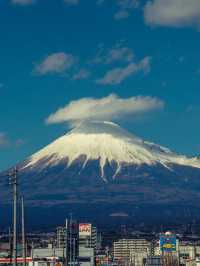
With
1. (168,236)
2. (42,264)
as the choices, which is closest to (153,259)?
(168,236)

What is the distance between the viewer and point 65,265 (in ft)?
489

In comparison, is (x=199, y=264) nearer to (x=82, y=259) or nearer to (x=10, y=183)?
(x=82, y=259)

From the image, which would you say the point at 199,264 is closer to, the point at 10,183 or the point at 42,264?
the point at 42,264

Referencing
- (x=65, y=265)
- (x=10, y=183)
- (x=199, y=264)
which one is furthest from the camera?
(x=199, y=264)

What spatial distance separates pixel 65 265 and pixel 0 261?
31641 millimetres

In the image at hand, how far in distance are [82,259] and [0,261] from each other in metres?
22.3

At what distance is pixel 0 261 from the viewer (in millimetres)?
178250

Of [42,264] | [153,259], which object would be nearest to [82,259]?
[153,259]

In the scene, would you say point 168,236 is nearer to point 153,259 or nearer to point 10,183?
point 153,259

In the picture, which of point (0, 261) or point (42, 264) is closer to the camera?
point (42, 264)

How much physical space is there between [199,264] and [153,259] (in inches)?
451

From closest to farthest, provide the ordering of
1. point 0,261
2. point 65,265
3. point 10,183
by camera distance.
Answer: point 10,183 → point 65,265 → point 0,261

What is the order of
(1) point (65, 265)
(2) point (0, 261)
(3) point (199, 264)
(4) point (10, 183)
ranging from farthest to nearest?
(3) point (199, 264) < (2) point (0, 261) < (1) point (65, 265) < (4) point (10, 183)

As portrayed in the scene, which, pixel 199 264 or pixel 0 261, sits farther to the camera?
pixel 199 264
